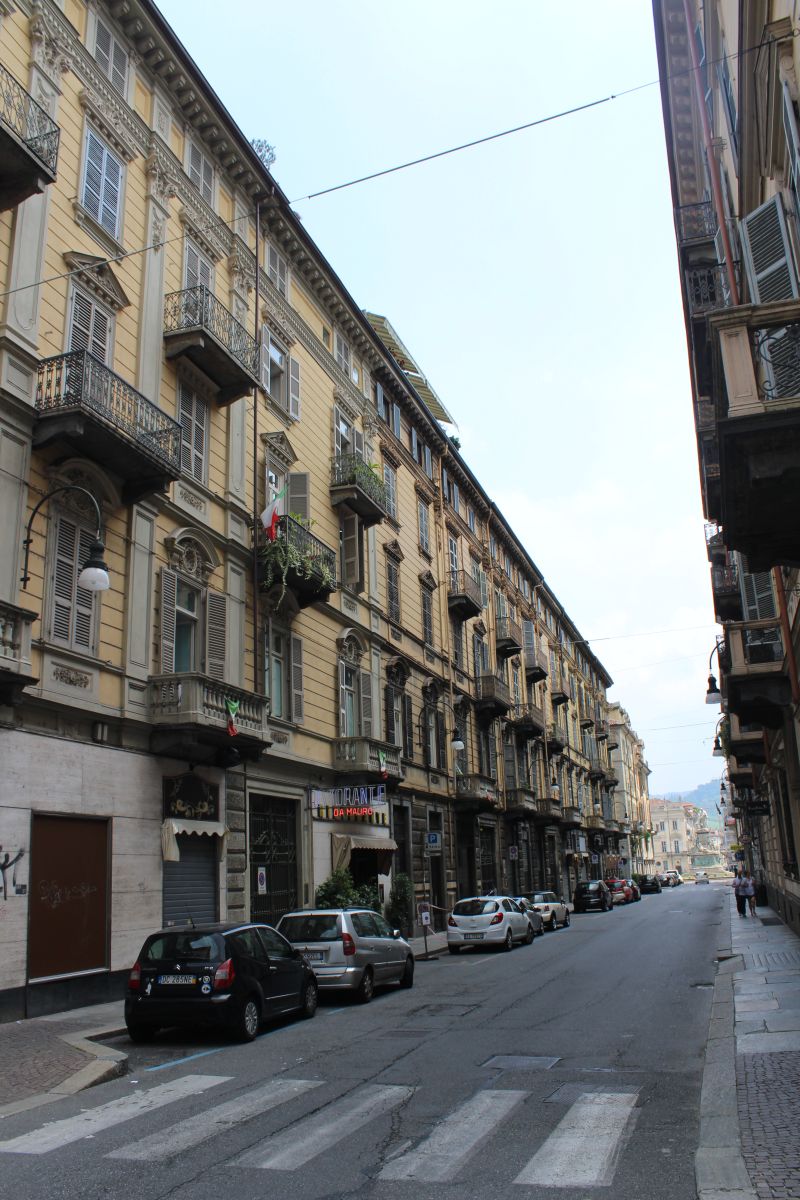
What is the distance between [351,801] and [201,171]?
1553cm

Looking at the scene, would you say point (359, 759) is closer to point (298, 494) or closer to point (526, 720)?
point (298, 494)

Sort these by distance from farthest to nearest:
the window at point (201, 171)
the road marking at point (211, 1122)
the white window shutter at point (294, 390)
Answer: the white window shutter at point (294, 390)
the window at point (201, 171)
the road marking at point (211, 1122)

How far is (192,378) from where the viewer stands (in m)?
19.9

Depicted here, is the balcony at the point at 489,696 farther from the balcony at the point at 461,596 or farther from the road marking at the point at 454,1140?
the road marking at the point at 454,1140

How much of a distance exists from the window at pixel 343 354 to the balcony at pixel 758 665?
50.6 feet

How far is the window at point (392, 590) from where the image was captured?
30797 mm

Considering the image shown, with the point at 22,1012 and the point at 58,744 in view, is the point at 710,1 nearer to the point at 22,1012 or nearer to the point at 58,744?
the point at 58,744

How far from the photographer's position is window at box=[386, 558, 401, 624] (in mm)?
30797

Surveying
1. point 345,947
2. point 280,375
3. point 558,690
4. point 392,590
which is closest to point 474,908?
point 392,590

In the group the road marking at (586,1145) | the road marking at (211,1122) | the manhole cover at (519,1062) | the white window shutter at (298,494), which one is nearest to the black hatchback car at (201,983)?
the road marking at (211,1122)

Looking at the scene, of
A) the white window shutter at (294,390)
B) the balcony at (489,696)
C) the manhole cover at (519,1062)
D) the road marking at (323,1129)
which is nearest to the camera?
the road marking at (323,1129)

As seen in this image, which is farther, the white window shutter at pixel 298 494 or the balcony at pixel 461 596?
the balcony at pixel 461 596

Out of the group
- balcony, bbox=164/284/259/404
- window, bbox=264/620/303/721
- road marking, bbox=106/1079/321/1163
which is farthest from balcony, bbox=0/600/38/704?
window, bbox=264/620/303/721

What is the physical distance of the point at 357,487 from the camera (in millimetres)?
26578
